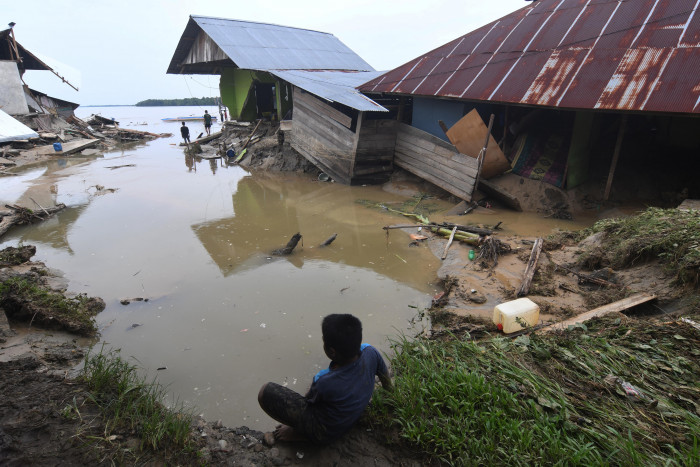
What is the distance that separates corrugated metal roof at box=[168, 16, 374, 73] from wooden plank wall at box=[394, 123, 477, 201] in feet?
24.8

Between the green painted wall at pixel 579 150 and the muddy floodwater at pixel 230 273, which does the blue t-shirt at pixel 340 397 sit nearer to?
the muddy floodwater at pixel 230 273

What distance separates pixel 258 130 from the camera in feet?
59.5

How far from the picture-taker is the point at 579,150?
898cm

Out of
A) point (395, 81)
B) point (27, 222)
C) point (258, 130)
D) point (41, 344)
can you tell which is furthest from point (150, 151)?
point (41, 344)

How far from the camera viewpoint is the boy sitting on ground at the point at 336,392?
8.09 feet

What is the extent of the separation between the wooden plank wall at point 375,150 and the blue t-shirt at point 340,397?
9762 mm

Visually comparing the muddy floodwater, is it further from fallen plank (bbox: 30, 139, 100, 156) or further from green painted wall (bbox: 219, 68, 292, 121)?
fallen plank (bbox: 30, 139, 100, 156)

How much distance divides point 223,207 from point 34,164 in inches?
536

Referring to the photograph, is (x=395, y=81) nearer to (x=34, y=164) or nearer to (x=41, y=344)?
(x=41, y=344)

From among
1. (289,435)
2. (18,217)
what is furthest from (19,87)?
(289,435)

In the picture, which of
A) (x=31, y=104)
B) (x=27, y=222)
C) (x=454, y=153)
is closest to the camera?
(x=27, y=222)

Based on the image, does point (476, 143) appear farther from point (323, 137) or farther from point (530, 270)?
point (323, 137)

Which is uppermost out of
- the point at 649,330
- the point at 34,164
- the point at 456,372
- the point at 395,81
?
the point at 395,81

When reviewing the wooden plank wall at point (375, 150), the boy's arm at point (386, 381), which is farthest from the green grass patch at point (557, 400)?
the wooden plank wall at point (375, 150)
